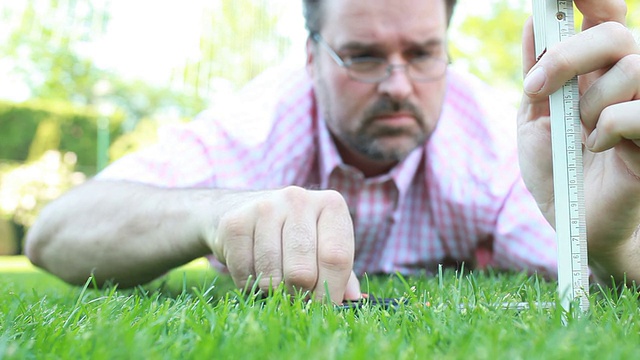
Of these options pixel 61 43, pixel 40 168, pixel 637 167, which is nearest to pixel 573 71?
pixel 637 167

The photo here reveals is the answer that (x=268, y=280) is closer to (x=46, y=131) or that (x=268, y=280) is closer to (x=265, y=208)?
(x=265, y=208)

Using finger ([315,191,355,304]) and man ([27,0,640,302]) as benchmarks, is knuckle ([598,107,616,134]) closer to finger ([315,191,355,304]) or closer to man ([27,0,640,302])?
man ([27,0,640,302])

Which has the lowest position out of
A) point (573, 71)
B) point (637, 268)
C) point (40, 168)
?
point (40, 168)

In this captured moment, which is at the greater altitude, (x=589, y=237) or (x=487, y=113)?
(x=487, y=113)

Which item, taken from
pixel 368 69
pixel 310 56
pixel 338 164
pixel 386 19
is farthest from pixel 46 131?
pixel 386 19

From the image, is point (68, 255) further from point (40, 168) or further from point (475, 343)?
point (40, 168)

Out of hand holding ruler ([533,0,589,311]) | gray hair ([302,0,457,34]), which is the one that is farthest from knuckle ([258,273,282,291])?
gray hair ([302,0,457,34])
